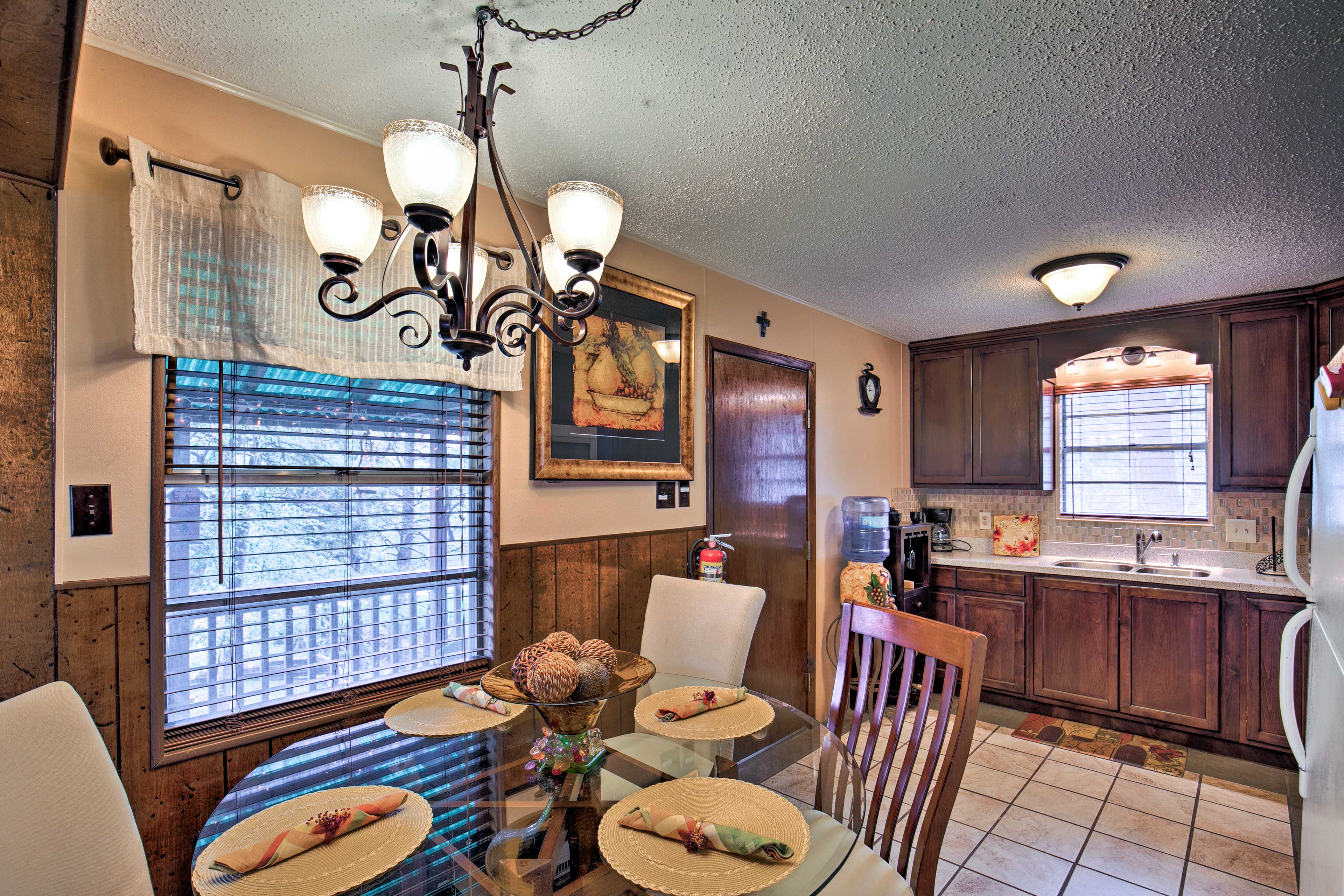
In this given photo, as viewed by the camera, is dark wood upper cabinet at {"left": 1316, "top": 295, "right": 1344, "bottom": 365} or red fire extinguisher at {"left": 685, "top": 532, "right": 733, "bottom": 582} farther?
dark wood upper cabinet at {"left": 1316, "top": 295, "right": 1344, "bottom": 365}

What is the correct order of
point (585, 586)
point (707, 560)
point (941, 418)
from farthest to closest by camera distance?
point (941, 418) < point (707, 560) < point (585, 586)

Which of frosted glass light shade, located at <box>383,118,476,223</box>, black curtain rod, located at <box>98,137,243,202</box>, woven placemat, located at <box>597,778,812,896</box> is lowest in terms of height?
woven placemat, located at <box>597,778,812,896</box>

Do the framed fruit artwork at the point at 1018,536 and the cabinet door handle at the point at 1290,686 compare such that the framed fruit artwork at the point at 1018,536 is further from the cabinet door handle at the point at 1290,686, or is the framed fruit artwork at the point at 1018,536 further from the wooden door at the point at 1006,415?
the cabinet door handle at the point at 1290,686

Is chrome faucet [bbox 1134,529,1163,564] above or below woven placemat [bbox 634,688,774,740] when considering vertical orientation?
above

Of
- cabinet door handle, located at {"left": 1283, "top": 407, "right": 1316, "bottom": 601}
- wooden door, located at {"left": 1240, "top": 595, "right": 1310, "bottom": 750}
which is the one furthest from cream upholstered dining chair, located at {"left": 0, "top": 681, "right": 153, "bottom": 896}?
wooden door, located at {"left": 1240, "top": 595, "right": 1310, "bottom": 750}

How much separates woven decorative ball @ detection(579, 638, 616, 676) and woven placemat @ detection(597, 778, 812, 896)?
29cm

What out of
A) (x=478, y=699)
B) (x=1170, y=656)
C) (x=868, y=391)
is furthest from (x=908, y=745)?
(x=868, y=391)

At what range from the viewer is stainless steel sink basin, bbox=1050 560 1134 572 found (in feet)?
12.4

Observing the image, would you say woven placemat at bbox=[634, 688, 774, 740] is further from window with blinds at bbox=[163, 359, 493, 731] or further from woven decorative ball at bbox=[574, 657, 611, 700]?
window with blinds at bbox=[163, 359, 493, 731]

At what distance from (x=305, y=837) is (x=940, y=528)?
14.3ft

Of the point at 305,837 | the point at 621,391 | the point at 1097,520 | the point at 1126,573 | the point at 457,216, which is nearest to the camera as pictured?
the point at 305,837

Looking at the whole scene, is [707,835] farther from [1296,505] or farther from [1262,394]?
[1262,394]

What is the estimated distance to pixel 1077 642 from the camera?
3732mm

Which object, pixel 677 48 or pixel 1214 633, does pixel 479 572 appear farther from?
pixel 1214 633
